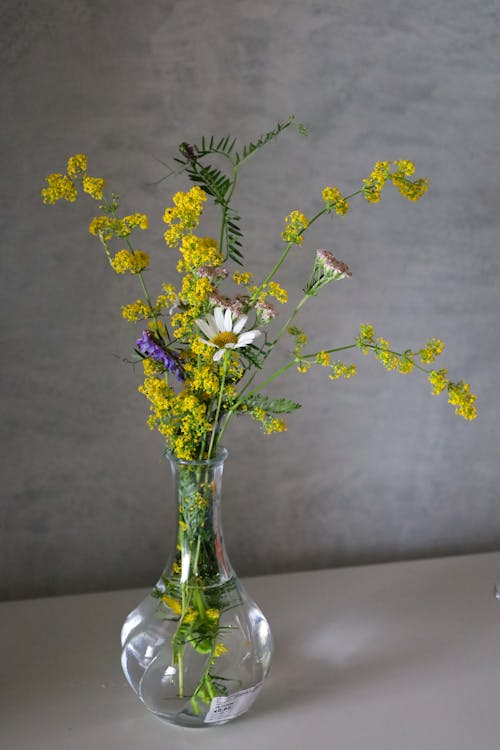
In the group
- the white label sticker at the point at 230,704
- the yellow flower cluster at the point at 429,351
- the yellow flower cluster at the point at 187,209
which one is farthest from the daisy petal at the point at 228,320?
the white label sticker at the point at 230,704

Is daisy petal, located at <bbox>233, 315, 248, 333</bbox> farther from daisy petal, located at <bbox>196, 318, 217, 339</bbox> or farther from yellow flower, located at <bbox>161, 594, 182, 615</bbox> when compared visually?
yellow flower, located at <bbox>161, 594, 182, 615</bbox>

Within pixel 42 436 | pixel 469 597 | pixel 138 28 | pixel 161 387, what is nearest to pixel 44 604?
pixel 42 436

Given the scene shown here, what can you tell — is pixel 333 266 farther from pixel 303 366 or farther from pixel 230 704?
pixel 230 704

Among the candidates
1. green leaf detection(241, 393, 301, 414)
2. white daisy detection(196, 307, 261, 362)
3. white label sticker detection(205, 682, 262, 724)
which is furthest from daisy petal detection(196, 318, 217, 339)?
white label sticker detection(205, 682, 262, 724)

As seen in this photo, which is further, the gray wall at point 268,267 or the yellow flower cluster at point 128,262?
the gray wall at point 268,267

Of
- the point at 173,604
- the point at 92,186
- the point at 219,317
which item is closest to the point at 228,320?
the point at 219,317

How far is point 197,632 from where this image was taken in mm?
975

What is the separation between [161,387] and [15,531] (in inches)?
21.8

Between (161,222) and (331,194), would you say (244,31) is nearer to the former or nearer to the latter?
(161,222)

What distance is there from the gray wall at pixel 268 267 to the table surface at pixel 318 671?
0.39 feet

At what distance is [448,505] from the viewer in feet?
5.40

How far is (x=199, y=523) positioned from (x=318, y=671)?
1.03ft

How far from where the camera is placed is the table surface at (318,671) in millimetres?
1006

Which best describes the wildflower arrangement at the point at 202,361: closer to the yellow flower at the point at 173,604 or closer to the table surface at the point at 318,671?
the yellow flower at the point at 173,604
